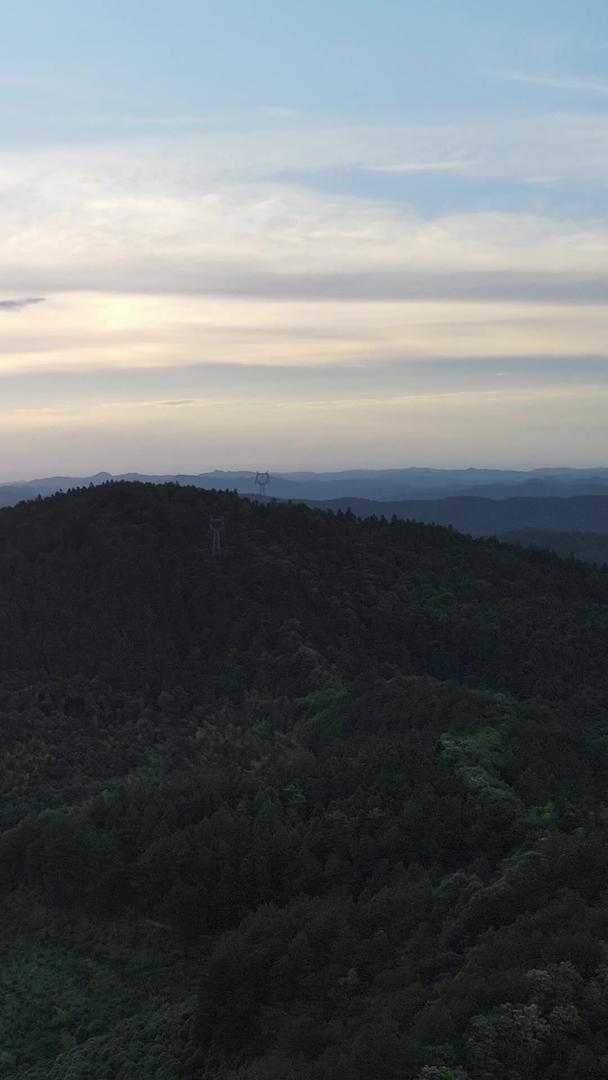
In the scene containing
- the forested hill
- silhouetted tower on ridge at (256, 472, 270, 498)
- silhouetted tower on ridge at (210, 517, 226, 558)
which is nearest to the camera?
the forested hill

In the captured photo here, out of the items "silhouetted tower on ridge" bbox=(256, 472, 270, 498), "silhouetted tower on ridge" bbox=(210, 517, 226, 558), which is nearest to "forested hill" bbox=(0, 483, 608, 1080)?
"silhouetted tower on ridge" bbox=(210, 517, 226, 558)

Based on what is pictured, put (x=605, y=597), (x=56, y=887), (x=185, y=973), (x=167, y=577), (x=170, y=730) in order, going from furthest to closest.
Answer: (x=605, y=597)
(x=167, y=577)
(x=170, y=730)
(x=56, y=887)
(x=185, y=973)

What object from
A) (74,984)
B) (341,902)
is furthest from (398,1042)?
(74,984)

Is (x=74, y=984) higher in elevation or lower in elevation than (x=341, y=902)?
lower

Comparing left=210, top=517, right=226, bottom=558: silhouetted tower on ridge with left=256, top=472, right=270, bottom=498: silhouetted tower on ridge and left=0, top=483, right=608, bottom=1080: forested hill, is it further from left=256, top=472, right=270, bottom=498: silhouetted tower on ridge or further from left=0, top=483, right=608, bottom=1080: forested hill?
left=256, top=472, right=270, bottom=498: silhouetted tower on ridge

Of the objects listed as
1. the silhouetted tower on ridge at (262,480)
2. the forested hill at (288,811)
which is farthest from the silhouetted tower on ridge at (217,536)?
the silhouetted tower on ridge at (262,480)

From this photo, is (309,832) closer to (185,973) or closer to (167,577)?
(185,973)

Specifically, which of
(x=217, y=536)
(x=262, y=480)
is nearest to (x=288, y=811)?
(x=217, y=536)

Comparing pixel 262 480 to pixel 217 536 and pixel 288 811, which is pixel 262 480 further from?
pixel 288 811
